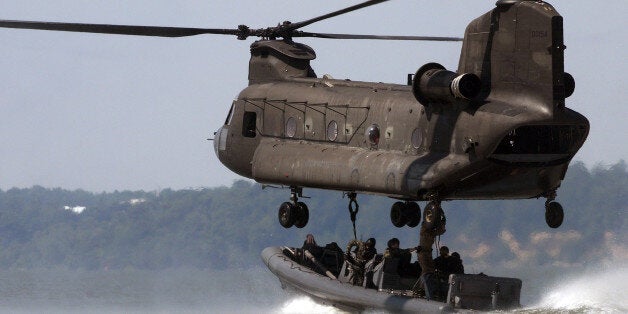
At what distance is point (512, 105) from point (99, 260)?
222 ft

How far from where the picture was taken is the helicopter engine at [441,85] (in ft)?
89.4

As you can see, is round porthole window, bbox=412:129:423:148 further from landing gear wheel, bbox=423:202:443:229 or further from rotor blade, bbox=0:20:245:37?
rotor blade, bbox=0:20:245:37

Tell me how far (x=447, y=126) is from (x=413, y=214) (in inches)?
197

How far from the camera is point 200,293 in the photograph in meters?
57.0

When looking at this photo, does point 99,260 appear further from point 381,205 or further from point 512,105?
point 512,105

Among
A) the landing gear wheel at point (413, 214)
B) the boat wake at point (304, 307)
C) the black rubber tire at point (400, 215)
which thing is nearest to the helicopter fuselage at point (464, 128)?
the black rubber tire at point (400, 215)

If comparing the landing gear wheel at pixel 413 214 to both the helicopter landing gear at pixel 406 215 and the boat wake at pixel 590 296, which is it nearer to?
the helicopter landing gear at pixel 406 215

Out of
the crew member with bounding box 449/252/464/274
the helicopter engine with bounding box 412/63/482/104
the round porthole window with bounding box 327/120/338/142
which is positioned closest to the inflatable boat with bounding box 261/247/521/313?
the crew member with bounding box 449/252/464/274

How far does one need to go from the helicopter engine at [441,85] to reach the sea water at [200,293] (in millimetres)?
4258

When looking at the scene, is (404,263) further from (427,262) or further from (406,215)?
(406,215)

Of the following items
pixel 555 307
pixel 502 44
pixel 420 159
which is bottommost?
pixel 555 307

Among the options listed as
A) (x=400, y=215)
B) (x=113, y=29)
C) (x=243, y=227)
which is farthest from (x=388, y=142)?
(x=243, y=227)

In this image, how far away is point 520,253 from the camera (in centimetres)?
6444

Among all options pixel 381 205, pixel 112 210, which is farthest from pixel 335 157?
pixel 112 210
